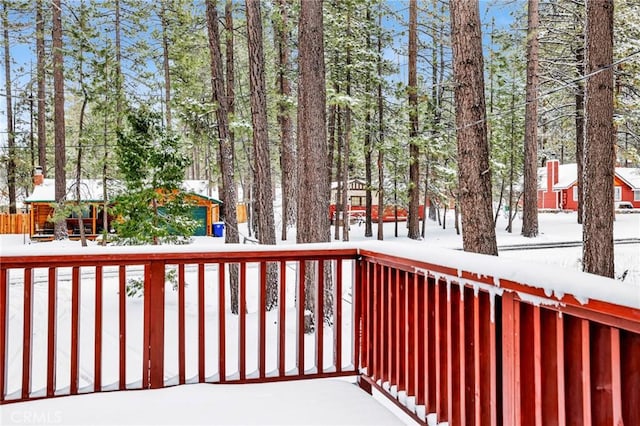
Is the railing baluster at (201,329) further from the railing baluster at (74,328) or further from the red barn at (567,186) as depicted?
the red barn at (567,186)

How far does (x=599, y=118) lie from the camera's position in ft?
20.5

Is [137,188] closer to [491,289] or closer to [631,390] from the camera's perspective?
[491,289]

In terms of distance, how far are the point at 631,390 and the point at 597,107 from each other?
6.02 meters

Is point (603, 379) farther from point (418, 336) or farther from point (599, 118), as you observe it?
point (599, 118)

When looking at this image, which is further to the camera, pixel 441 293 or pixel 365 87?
pixel 365 87

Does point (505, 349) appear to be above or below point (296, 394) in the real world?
above

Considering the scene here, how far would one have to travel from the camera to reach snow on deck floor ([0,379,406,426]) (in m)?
2.33

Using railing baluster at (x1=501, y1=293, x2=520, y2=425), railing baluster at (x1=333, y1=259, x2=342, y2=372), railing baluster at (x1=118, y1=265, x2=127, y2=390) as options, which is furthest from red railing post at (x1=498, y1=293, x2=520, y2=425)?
railing baluster at (x1=118, y1=265, x2=127, y2=390)

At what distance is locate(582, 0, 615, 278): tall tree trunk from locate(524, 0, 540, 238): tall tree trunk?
575 centimetres

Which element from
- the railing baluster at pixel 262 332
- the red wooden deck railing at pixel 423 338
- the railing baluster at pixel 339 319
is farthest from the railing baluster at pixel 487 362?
the railing baluster at pixel 262 332

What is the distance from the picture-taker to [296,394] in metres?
2.70

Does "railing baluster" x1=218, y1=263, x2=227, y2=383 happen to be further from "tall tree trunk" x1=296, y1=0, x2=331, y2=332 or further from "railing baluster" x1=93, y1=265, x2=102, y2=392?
"tall tree trunk" x1=296, y1=0, x2=331, y2=332

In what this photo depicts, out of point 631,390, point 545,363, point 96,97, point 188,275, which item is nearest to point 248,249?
point 545,363

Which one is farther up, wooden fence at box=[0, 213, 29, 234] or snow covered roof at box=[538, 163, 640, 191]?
snow covered roof at box=[538, 163, 640, 191]
